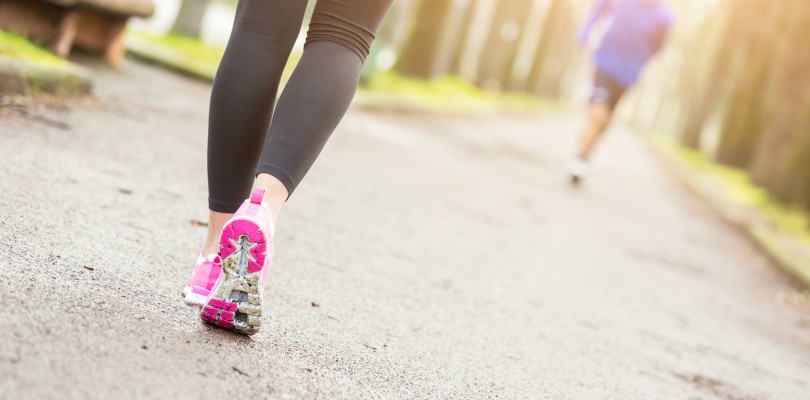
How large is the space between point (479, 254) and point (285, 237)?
133 centimetres

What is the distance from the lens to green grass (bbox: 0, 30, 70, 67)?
4.69 m

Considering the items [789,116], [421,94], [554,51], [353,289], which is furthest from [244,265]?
[554,51]

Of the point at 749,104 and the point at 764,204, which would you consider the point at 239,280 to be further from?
the point at 749,104

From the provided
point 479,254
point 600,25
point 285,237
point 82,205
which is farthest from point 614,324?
point 600,25

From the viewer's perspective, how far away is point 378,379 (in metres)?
2.34

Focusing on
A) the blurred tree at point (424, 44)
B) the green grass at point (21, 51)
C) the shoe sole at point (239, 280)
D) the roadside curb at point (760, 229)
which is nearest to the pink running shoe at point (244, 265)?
the shoe sole at point (239, 280)

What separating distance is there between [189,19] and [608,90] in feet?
19.2

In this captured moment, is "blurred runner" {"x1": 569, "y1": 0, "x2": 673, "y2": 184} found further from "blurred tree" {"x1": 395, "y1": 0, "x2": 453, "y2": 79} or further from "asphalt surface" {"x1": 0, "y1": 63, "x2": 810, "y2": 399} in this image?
"blurred tree" {"x1": 395, "y1": 0, "x2": 453, "y2": 79}

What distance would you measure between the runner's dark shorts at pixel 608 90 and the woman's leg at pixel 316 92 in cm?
727

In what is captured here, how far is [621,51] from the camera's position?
370 inches

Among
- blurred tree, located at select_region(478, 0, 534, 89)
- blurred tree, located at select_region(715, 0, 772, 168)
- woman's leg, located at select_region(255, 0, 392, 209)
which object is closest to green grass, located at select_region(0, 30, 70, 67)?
woman's leg, located at select_region(255, 0, 392, 209)

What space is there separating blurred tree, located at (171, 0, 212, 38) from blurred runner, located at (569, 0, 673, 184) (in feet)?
17.8

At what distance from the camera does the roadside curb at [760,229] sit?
744cm

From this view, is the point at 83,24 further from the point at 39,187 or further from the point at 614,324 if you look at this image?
the point at 614,324
